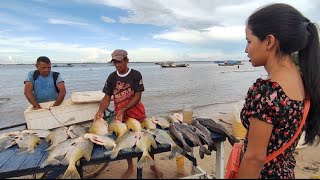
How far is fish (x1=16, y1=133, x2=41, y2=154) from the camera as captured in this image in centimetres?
325

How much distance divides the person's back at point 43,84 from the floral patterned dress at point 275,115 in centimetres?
498

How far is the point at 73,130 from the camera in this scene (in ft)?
12.4

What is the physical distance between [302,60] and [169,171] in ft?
14.0

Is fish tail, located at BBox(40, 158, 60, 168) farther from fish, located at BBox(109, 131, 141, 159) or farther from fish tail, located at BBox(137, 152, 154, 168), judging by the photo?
fish tail, located at BBox(137, 152, 154, 168)

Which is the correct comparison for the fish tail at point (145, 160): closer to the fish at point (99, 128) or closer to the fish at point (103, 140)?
the fish at point (103, 140)

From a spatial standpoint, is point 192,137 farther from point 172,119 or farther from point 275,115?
point 275,115

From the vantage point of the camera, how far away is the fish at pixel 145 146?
2998 mm

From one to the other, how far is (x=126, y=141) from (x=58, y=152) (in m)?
0.75

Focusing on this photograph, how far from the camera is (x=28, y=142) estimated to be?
337cm

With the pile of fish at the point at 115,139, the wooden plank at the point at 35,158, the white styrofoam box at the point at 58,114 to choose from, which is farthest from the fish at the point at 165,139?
the white styrofoam box at the point at 58,114

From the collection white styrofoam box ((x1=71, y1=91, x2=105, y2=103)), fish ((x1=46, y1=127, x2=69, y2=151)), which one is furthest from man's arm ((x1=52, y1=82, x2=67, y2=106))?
fish ((x1=46, y1=127, x2=69, y2=151))

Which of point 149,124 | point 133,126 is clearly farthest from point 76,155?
point 149,124

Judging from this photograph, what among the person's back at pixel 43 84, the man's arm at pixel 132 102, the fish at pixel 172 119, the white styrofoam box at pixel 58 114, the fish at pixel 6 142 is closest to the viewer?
the fish at pixel 6 142

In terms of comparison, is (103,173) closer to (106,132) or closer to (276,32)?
(106,132)
